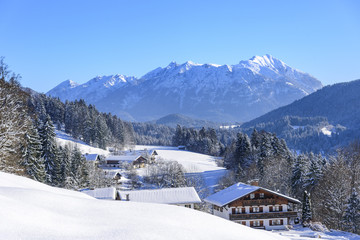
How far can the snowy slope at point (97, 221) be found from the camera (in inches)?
236

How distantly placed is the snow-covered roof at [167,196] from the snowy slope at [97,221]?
31.5m

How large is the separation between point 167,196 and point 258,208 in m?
12.1

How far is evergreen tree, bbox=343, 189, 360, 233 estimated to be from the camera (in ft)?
121

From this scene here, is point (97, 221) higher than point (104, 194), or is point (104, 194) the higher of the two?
point (97, 221)

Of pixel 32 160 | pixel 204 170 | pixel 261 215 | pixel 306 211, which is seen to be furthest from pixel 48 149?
pixel 204 170

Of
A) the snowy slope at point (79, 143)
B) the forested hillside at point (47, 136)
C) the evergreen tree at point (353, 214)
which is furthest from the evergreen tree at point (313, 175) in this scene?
the snowy slope at point (79, 143)

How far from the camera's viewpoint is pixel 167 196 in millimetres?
40844

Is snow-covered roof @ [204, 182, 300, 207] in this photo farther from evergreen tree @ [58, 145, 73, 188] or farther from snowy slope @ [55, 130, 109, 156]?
snowy slope @ [55, 130, 109, 156]

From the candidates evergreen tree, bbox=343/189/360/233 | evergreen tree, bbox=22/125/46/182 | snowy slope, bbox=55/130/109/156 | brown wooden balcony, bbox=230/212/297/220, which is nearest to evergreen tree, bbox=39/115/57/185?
evergreen tree, bbox=22/125/46/182

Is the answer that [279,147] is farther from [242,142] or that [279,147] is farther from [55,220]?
[55,220]

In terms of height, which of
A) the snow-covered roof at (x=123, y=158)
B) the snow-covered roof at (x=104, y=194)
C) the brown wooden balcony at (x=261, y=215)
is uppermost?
the snow-covered roof at (x=123, y=158)

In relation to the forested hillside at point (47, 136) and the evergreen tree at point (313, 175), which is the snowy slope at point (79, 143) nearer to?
the forested hillside at point (47, 136)

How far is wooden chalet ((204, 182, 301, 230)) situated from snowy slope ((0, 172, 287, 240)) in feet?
107

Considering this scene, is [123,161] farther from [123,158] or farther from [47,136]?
[47,136]
